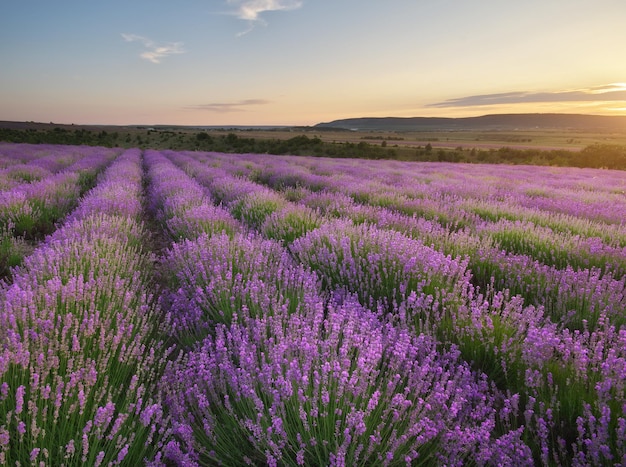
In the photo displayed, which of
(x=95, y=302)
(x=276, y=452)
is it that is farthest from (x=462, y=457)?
(x=95, y=302)

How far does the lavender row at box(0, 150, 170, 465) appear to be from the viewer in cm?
149

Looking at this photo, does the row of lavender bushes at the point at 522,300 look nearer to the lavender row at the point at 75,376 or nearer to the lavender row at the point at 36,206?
the lavender row at the point at 75,376

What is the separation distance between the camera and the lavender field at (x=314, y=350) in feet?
5.18

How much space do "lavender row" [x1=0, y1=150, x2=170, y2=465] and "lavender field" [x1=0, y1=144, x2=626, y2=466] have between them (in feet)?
0.04

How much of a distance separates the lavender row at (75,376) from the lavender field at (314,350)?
0.01m

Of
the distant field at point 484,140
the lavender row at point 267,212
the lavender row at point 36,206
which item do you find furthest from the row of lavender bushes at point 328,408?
the distant field at point 484,140

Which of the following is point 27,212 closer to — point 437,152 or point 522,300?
point 522,300

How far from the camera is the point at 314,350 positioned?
1.85 metres

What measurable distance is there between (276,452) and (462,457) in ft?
2.52

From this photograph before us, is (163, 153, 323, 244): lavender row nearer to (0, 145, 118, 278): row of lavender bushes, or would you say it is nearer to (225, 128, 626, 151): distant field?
(0, 145, 118, 278): row of lavender bushes

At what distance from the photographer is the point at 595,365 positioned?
6.69ft

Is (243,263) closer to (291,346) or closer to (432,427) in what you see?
(291,346)

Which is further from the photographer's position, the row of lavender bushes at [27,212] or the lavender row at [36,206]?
the lavender row at [36,206]

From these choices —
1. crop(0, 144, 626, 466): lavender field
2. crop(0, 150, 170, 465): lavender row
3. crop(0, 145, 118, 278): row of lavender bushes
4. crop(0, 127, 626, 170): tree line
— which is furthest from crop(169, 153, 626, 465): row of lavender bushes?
crop(0, 127, 626, 170): tree line
